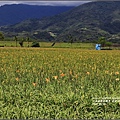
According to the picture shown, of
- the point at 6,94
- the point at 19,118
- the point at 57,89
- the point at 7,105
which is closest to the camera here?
the point at 19,118

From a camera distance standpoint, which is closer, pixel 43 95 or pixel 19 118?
pixel 19 118

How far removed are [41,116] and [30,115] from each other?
0.22 m

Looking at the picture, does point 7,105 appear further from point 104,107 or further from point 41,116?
point 104,107

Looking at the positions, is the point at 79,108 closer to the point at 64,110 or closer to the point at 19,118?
the point at 64,110

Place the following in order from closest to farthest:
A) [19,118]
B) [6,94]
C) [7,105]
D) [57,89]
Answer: [19,118] < [7,105] < [6,94] < [57,89]

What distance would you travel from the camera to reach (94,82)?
7.82m

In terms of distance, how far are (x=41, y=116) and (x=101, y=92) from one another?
179cm

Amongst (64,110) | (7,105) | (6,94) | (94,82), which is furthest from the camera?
(94,82)

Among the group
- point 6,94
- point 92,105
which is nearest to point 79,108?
point 92,105

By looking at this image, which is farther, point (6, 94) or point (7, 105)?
point (6, 94)

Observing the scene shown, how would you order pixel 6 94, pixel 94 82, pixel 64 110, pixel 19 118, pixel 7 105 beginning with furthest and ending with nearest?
pixel 94 82, pixel 6 94, pixel 7 105, pixel 64 110, pixel 19 118

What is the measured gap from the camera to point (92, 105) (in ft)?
17.9

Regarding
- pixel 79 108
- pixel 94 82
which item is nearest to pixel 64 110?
pixel 79 108

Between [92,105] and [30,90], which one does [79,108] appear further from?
[30,90]
